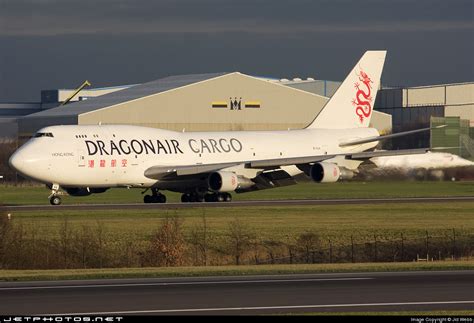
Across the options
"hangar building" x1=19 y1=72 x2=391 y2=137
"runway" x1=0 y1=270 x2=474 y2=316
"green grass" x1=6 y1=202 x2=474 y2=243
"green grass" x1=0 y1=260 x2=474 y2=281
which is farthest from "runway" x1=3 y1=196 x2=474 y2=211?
"hangar building" x1=19 y1=72 x2=391 y2=137

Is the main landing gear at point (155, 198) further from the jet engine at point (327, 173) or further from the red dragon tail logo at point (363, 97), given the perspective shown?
the red dragon tail logo at point (363, 97)

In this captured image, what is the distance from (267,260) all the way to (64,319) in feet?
82.9

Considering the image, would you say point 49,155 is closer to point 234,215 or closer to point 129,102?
point 234,215

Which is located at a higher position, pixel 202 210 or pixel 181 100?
pixel 181 100

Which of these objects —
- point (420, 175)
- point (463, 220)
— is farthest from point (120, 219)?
point (420, 175)

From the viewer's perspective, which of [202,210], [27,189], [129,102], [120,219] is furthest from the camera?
[129,102]

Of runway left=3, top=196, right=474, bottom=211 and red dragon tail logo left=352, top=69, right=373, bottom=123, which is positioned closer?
runway left=3, top=196, right=474, bottom=211

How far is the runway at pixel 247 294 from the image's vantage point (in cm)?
2306

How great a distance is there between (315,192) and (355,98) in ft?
22.6

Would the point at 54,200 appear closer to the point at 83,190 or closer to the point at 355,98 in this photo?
the point at 83,190

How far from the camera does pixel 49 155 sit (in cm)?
6062

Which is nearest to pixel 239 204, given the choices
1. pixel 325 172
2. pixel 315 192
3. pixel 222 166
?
pixel 222 166

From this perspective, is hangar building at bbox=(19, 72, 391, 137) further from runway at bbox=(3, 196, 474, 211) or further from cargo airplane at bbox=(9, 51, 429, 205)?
runway at bbox=(3, 196, 474, 211)

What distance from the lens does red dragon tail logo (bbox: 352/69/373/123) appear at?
75375mm
